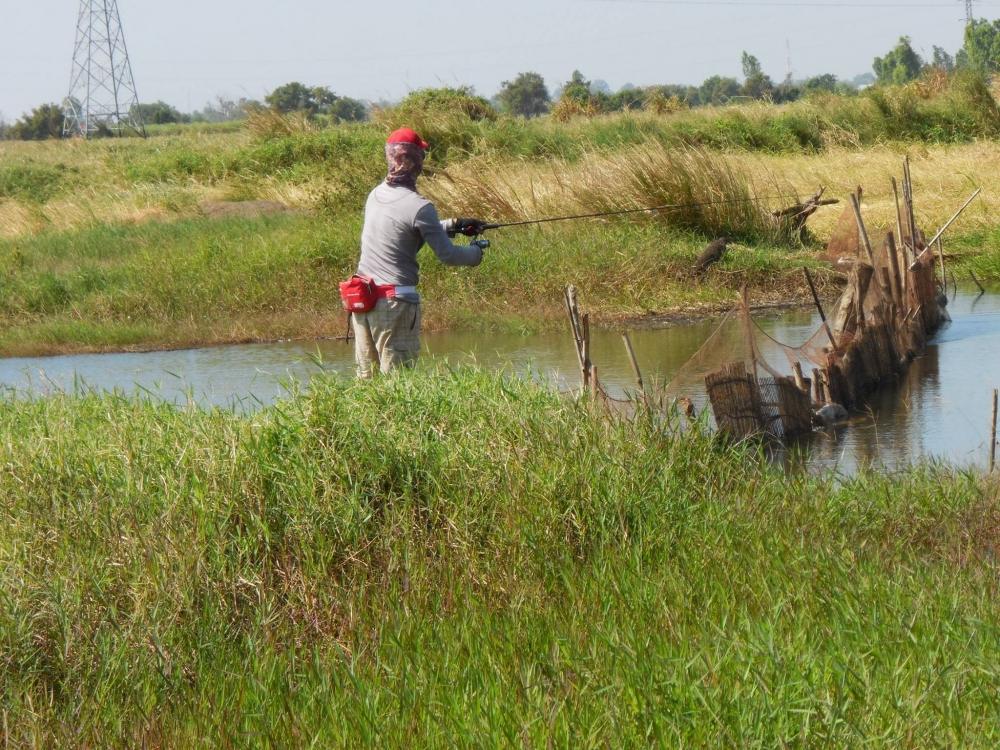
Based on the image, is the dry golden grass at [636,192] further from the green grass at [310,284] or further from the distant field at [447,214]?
the green grass at [310,284]

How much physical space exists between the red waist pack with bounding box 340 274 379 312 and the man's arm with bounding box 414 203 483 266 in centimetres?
43

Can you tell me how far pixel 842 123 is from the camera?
29484 millimetres

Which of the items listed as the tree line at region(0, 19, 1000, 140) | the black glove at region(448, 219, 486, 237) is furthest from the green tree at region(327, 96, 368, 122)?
the black glove at region(448, 219, 486, 237)

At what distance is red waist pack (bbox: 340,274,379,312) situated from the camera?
26.3ft

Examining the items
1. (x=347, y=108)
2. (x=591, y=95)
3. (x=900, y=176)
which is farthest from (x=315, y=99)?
(x=900, y=176)

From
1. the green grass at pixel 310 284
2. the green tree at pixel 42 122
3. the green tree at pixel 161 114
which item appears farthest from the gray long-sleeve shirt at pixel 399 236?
the green tree at pixel 161 114

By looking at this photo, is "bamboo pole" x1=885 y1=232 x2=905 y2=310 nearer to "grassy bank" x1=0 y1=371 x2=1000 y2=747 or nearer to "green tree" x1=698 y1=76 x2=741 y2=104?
"grassy bank" x1=0 y1=371 x2=1000 y2=747

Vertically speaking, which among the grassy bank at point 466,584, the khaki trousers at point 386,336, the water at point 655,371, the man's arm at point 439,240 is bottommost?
the water at point 655,371

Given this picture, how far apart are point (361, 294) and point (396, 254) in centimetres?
31

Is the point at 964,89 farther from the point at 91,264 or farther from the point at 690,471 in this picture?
the point at 690,471

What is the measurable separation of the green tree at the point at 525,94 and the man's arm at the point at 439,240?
89975 millimetres

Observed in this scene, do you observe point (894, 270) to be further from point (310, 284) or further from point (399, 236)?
point (310, 284)

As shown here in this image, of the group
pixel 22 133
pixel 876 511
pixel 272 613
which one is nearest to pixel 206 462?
pixel 272 613

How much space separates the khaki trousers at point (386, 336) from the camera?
8.09 metres
